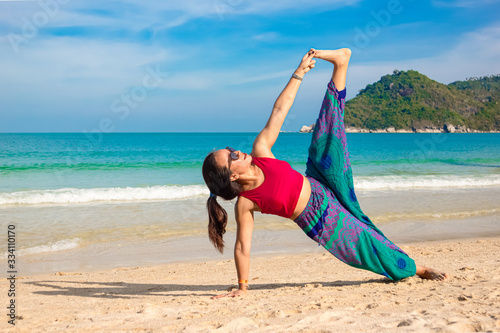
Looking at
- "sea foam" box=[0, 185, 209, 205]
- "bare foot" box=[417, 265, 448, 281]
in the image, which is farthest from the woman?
"sea foam" box=[0, 185, 209, 205]

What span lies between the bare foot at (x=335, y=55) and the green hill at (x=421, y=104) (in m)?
88.1

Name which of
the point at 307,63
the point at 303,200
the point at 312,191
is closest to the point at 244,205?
the point at 303,200

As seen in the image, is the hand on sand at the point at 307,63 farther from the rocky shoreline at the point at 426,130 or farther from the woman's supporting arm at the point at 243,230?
the rocky shoreline at the point at 426,130

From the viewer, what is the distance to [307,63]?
3582 millimetres

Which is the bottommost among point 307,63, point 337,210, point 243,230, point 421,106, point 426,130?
point 243,230

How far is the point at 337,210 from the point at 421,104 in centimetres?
9897

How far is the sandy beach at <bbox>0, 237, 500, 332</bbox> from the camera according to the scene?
290 cm

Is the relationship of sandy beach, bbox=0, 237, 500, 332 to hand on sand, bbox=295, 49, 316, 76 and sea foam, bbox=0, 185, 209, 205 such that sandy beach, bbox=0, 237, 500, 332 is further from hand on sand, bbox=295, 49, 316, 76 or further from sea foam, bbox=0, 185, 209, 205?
sea foam, bbox=0, 185, 209, 205

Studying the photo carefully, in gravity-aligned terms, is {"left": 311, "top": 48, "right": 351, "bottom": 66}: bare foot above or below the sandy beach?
Result: above

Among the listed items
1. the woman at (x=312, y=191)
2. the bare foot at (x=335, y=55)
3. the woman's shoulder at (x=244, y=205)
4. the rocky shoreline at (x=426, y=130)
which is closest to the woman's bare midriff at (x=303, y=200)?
the woman at (x=312, y=191)

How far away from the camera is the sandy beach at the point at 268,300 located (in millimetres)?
2898

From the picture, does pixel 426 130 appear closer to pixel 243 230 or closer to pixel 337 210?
pixel 337 210

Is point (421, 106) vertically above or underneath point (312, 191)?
above

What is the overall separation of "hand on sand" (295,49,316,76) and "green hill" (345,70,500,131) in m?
88.2
